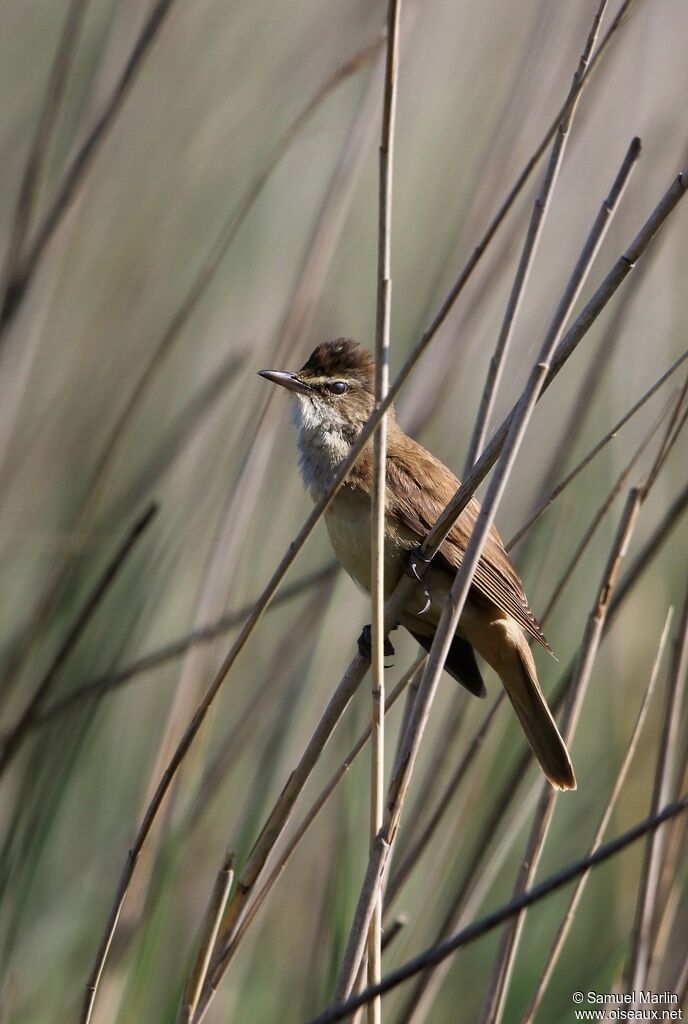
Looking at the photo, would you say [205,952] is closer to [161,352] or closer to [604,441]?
[604,441]

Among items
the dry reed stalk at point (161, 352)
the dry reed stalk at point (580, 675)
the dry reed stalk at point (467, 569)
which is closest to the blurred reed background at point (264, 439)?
the dry reed stalk at point (161, 352)

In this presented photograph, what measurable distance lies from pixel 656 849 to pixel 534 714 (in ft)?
1.69

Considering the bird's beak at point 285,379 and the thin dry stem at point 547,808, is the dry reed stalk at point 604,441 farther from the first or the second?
the bird's beak at point 285,379

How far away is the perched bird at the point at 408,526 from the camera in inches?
110

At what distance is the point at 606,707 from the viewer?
134 inches

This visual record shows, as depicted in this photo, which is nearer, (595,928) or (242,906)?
(242,906)

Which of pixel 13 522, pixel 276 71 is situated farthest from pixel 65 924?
pixel 276 71

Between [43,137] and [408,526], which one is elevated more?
[43,137]

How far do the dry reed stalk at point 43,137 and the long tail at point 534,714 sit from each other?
1.45 meters

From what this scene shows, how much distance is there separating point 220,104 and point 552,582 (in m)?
1.64

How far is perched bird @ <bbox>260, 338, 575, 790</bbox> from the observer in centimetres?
279

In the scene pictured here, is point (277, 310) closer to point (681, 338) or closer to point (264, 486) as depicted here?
point (264, 486)

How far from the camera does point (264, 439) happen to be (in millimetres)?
2719

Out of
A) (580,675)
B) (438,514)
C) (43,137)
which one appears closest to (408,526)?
(438,514)
